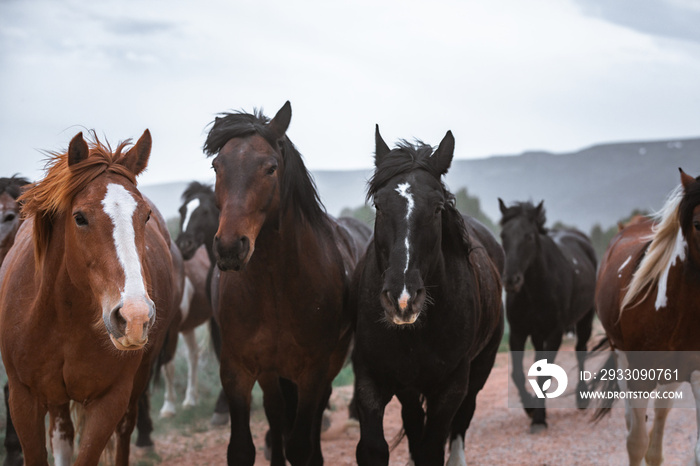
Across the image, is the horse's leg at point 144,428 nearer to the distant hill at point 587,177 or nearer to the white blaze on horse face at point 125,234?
the white blaze on horse face at point 125,234

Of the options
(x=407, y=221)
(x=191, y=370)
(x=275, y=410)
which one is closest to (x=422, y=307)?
(x=407, y=221)

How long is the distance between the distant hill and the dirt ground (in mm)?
16900

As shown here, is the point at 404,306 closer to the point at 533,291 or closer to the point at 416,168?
the point at 416,168

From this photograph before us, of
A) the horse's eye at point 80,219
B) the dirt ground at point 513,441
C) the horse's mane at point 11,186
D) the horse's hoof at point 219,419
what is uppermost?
the horse's mane at point 11,186

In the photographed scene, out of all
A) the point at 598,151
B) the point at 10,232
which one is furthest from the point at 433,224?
the point at 598,151

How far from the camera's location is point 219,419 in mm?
8344

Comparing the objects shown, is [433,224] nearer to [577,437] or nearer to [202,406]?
[577,437]

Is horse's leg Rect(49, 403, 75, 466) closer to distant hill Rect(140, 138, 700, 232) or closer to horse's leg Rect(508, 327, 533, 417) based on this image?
horse's leg Rect(508, 327, 533, 417)

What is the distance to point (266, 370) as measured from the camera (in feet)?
15.0

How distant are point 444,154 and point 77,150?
2.12 metres

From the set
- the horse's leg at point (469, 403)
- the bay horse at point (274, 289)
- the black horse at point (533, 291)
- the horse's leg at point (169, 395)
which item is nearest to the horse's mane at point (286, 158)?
the bay horse at point (274, 289)

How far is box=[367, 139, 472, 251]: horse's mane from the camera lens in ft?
13.8

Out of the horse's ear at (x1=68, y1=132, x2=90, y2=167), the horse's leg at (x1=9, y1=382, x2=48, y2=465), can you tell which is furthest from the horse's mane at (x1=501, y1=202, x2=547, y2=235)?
the horse's leg at (x1=9, y1=382, x2=48, y2=465)

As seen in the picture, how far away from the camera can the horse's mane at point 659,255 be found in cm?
520
